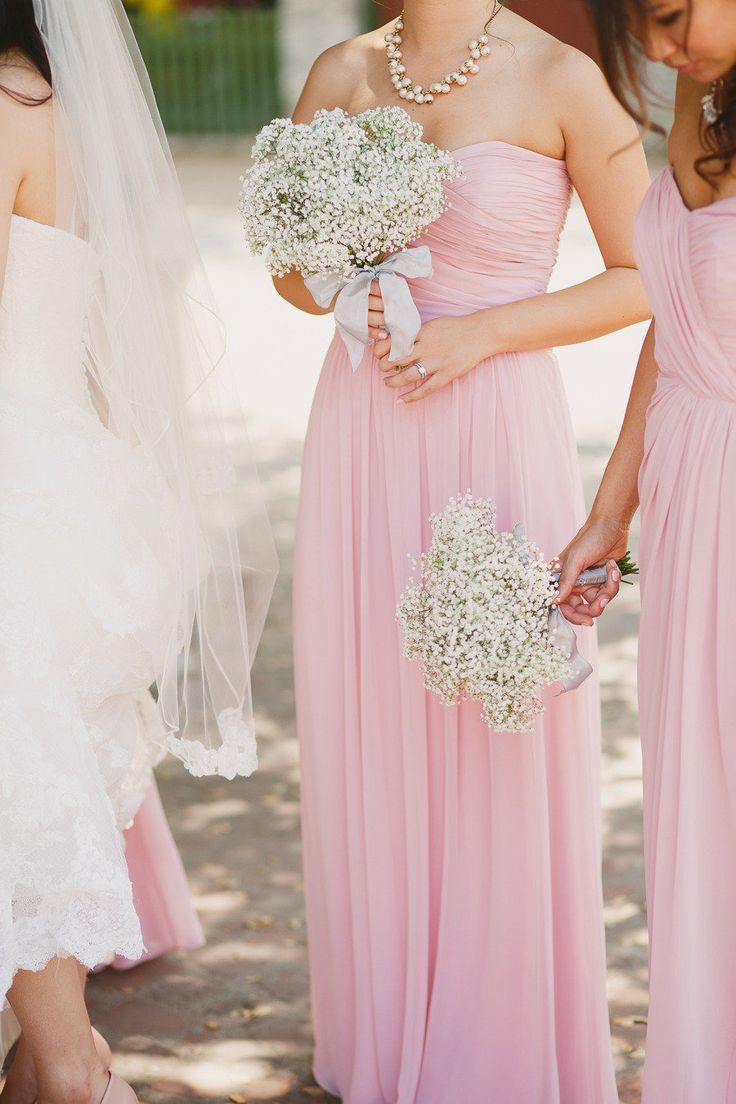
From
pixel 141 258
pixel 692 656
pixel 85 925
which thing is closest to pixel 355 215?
pixel 141 258

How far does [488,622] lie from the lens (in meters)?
2.78

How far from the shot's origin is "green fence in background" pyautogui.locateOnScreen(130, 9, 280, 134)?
23.7 meters

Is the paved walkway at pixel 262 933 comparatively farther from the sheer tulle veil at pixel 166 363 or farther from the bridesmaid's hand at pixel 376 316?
the bridesmaid's hand at pixel 376 316

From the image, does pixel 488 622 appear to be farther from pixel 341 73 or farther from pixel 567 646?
pixel 341 73

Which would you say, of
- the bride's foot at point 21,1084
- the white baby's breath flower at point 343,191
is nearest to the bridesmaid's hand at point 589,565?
the white baby's breath flower at point 343,191

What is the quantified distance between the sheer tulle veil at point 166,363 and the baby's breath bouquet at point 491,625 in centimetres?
60

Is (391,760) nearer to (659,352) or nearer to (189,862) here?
(659,352)

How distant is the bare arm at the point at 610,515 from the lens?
2.84 meters

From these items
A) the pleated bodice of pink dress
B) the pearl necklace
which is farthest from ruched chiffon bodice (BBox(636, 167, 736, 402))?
the pearl necklace

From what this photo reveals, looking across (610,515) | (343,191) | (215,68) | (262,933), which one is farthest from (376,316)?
(215,68)

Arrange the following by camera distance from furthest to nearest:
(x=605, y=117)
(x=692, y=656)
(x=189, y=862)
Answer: (x=189, y=862) → (x=605, y=117) → (x=692, y=656)

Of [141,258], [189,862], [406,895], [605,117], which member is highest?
[605,117]

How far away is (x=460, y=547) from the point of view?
2.85 metres

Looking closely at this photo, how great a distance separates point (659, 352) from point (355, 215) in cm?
70
